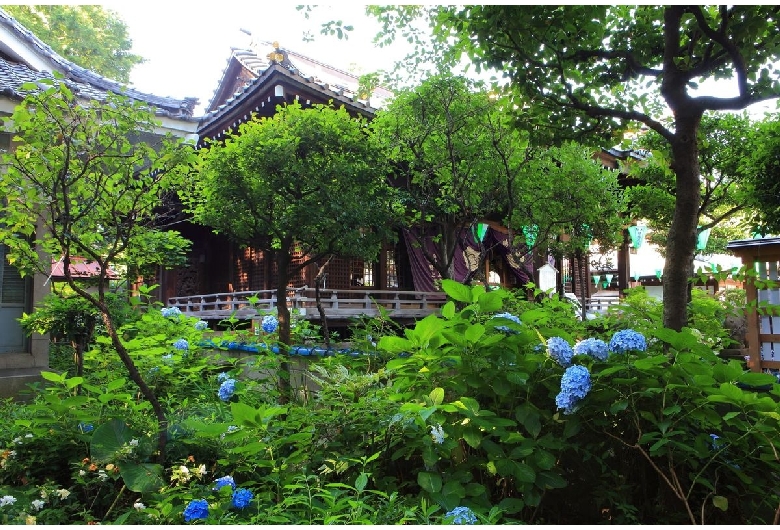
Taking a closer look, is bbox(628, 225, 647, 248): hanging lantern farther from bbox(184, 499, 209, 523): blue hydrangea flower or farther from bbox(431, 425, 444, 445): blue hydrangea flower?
bbox(184, 499, 209, 523): blue hydrangea flower

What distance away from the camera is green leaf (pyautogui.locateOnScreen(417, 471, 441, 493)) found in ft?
5.75

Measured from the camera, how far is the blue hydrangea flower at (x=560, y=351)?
1.85 metres

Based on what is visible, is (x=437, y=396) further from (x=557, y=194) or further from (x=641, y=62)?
(x=557, y=194)

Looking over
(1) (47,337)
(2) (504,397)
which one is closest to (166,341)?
(1) (47,337)

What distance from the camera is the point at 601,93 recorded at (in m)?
3.90

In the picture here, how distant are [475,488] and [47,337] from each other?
18.9ft

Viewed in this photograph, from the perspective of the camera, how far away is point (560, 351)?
6.08ft

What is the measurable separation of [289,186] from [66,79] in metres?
3.78

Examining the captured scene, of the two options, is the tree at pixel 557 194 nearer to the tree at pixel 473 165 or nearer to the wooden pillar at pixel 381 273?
the tree at pixel 473 165

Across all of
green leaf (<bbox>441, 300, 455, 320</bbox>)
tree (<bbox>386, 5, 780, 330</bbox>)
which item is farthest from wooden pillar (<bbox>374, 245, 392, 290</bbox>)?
A: green leaf (<bbox>441, 300, 455, 320</bbox>)

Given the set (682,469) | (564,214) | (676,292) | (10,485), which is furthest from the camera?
(564,214)

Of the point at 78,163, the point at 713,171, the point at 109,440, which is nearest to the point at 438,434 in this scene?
the point at 109,440

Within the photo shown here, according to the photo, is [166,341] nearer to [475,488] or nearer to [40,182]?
[40,182]

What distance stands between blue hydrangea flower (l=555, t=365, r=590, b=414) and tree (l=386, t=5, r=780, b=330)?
1139mm
